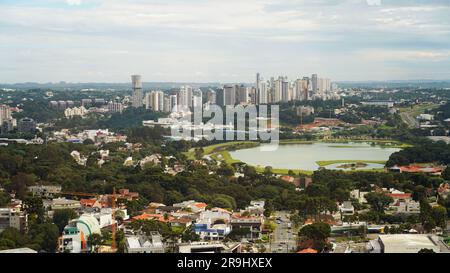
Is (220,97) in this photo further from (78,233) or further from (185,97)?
(78,233)

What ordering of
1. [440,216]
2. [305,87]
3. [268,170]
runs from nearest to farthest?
[440,216], [268,170], [305,87]

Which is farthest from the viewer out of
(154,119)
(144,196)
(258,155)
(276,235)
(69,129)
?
(154,119)

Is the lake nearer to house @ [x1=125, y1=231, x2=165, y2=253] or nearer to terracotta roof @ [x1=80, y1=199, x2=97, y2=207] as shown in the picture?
terracotta roof @ [x1=80, y1=199, x2=97, y2=207]

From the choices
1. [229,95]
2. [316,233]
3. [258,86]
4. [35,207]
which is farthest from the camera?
[229,95]

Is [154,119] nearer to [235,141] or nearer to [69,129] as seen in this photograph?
[69,129]

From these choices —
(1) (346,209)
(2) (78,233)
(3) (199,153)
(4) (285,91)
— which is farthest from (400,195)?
(4) (285,91)

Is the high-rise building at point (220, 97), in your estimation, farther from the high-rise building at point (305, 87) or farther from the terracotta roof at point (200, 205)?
the terracotta roof at point (200, 205)

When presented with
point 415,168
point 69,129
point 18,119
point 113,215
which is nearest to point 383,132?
point 415,168
